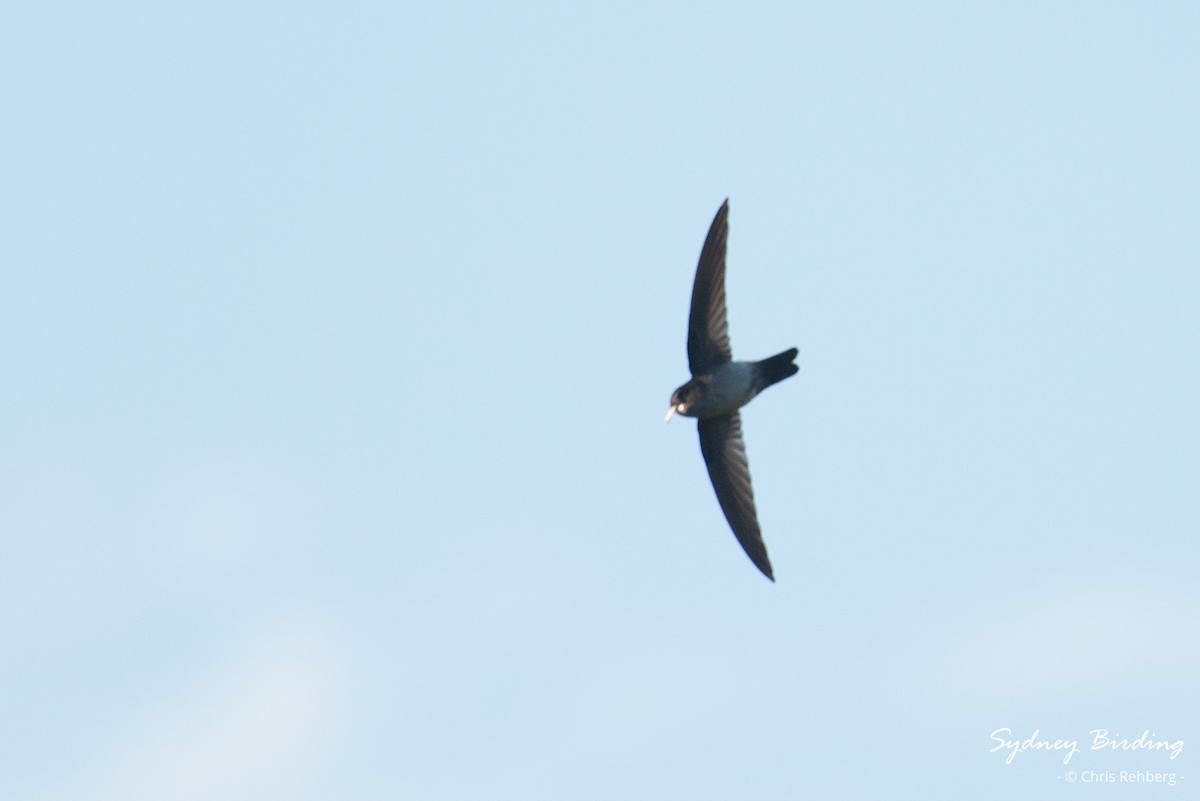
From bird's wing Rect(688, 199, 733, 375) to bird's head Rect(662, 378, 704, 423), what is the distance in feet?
0.70

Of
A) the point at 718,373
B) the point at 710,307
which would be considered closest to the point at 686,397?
the point at 718,373

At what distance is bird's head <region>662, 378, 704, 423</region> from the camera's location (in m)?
18.4

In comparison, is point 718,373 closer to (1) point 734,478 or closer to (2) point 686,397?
(2) point 686,397

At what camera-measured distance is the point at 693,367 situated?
18.7 metres

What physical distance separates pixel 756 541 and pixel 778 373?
185cm

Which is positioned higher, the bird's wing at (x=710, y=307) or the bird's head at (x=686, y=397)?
the bird's wing at (x=710, y=307)

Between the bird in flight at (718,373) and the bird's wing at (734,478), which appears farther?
the bird's wing at (734,478)

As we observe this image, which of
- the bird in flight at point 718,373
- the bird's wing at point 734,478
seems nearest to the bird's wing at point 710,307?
the bird in flight at point 718,373

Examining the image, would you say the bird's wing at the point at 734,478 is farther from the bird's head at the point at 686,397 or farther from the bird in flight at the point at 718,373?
the bird's head at the point at 686,397

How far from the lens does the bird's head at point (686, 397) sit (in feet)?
60.4

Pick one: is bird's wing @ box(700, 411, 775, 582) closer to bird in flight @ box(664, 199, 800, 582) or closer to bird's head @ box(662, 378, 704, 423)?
bird in flight @ box(664, 199, 800, 582)

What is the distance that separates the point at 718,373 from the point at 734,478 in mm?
1339

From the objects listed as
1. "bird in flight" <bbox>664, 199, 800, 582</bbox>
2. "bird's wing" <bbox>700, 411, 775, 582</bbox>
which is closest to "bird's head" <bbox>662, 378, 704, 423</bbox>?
"bird in flight" <bbox>664, 199, 800, 582</bbox>

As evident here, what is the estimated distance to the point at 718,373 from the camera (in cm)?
1842
